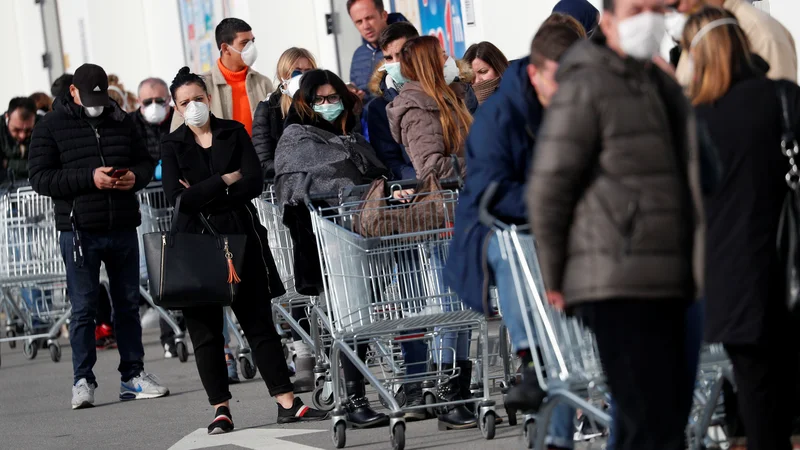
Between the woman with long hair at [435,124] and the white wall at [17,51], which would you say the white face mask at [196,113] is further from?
the white wall at [17,51]

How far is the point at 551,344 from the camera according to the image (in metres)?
4.62

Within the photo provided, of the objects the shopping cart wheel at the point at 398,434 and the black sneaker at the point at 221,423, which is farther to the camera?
the black sneaker at the point at 221,423

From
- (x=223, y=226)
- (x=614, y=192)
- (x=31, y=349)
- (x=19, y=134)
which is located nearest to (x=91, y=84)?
(x=223, y=226)

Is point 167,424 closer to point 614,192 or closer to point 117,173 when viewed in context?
point 117,173

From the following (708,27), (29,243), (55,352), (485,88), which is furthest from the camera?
(55,352)

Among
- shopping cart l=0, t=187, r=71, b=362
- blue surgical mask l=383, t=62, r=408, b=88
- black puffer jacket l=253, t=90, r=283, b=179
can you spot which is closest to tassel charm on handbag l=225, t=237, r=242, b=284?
blue surgical mask l=383, t=62, r=408, b=88

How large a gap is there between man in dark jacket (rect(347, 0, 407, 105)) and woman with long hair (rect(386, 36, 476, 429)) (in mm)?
2781

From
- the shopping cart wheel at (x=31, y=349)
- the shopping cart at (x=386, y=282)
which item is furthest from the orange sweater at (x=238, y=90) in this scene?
the shopping cart at (x=386, y=282)

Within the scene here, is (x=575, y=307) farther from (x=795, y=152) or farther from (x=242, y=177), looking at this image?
(x=242, y=177)

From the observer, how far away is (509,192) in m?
5.11

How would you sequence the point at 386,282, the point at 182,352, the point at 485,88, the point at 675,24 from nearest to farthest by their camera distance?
the point at 675,24 → the point at 386,282 → the point at 485,88 → the point at 182,352

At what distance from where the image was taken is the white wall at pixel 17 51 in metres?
26.7

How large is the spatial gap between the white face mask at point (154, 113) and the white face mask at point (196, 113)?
198 inches

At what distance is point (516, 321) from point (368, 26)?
5700mm
